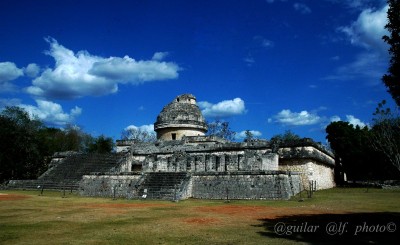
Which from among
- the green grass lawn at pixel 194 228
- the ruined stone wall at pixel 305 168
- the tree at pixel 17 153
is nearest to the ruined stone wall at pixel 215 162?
the ruined stone wall at pixel 305 168

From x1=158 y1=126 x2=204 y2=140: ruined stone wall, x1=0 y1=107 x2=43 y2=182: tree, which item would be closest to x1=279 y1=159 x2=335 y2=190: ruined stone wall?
x1=158 y1=126 x2=204 y2=140: ruined stone wall

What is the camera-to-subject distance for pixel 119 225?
9727mm

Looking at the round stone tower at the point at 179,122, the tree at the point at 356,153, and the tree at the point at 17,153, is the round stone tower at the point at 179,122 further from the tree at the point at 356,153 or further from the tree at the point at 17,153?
the tree at the point at 356,153

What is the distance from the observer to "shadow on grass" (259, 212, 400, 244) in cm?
754

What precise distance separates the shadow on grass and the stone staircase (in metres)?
9.07

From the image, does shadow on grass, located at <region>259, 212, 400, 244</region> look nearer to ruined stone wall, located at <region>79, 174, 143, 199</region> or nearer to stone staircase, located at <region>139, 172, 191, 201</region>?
stone staircase, located at <region>139, 172, 191, 201</region>

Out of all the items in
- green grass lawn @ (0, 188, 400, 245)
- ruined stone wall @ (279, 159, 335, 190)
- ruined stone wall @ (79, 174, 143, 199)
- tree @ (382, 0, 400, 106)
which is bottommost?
green grass lawn @ (0, 188, 400, 245)

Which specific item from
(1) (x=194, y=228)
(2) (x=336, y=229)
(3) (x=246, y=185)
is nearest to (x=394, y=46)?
(2) (x=336, y=229)

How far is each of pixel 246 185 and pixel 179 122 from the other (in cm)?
1550

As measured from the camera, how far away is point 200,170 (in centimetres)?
2305

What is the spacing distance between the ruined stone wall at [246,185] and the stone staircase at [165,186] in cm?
99

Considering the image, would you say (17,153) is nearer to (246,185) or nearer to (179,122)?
(179,122)

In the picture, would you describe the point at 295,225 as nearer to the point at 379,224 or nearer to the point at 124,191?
the point at 379,224

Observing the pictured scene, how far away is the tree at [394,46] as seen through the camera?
8.65m
